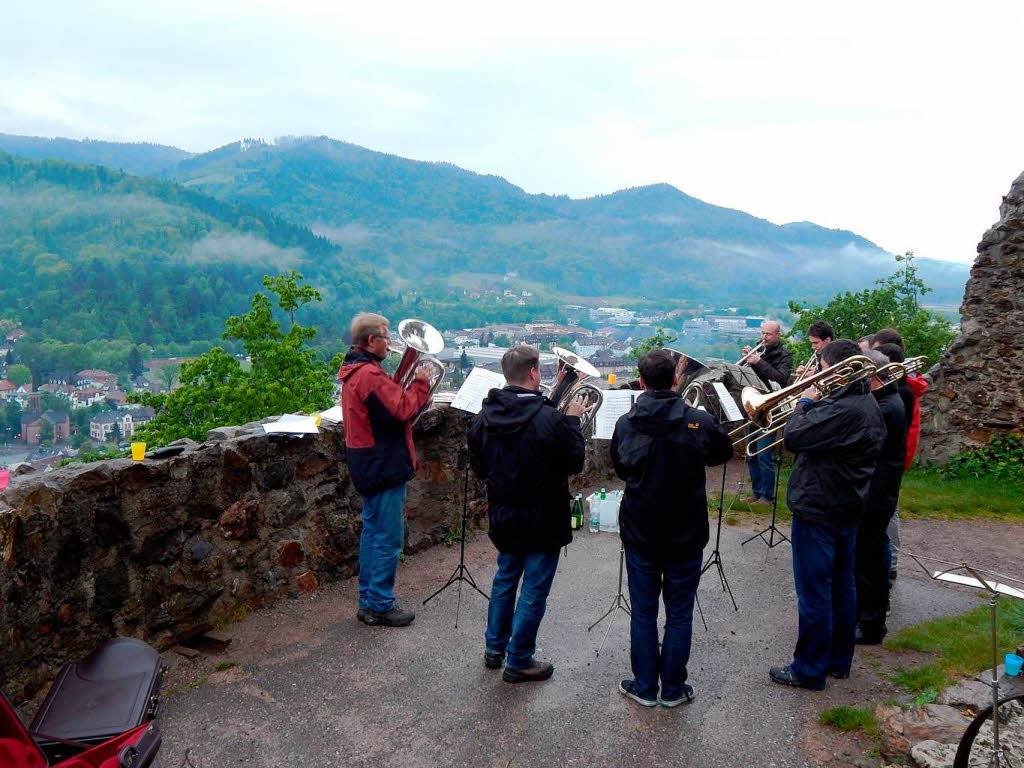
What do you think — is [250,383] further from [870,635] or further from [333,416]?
[870,635]

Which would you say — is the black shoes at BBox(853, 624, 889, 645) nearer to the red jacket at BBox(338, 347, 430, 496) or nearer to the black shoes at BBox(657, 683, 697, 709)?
the black shoes at BBox(657, 683, 697, 709)

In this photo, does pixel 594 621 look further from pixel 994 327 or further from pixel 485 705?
pixel 994 327

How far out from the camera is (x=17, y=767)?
2.01 metres

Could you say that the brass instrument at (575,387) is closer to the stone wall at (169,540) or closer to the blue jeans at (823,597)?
the blue jeans at (823,597)

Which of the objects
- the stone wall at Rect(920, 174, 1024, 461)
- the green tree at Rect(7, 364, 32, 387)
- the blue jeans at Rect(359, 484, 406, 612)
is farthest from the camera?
the green tree at Rect(7, 364, 32, 387)

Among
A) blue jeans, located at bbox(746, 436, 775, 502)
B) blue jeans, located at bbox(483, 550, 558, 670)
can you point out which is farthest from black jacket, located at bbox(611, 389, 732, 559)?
blue jeans, located at bbox(746, 436, 775, 502)

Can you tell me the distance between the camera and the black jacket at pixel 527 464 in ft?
12.8

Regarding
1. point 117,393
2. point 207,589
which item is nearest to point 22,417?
point 117,393

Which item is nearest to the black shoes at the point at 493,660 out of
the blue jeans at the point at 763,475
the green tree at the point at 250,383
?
the blue jeans at the point at 763,475

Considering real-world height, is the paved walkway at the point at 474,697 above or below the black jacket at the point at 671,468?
below

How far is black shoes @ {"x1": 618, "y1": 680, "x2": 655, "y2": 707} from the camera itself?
389 cm

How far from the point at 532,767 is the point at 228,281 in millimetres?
103141

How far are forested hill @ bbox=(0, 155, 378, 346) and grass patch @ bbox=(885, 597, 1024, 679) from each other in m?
74.4

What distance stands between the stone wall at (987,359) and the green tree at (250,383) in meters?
16.2
